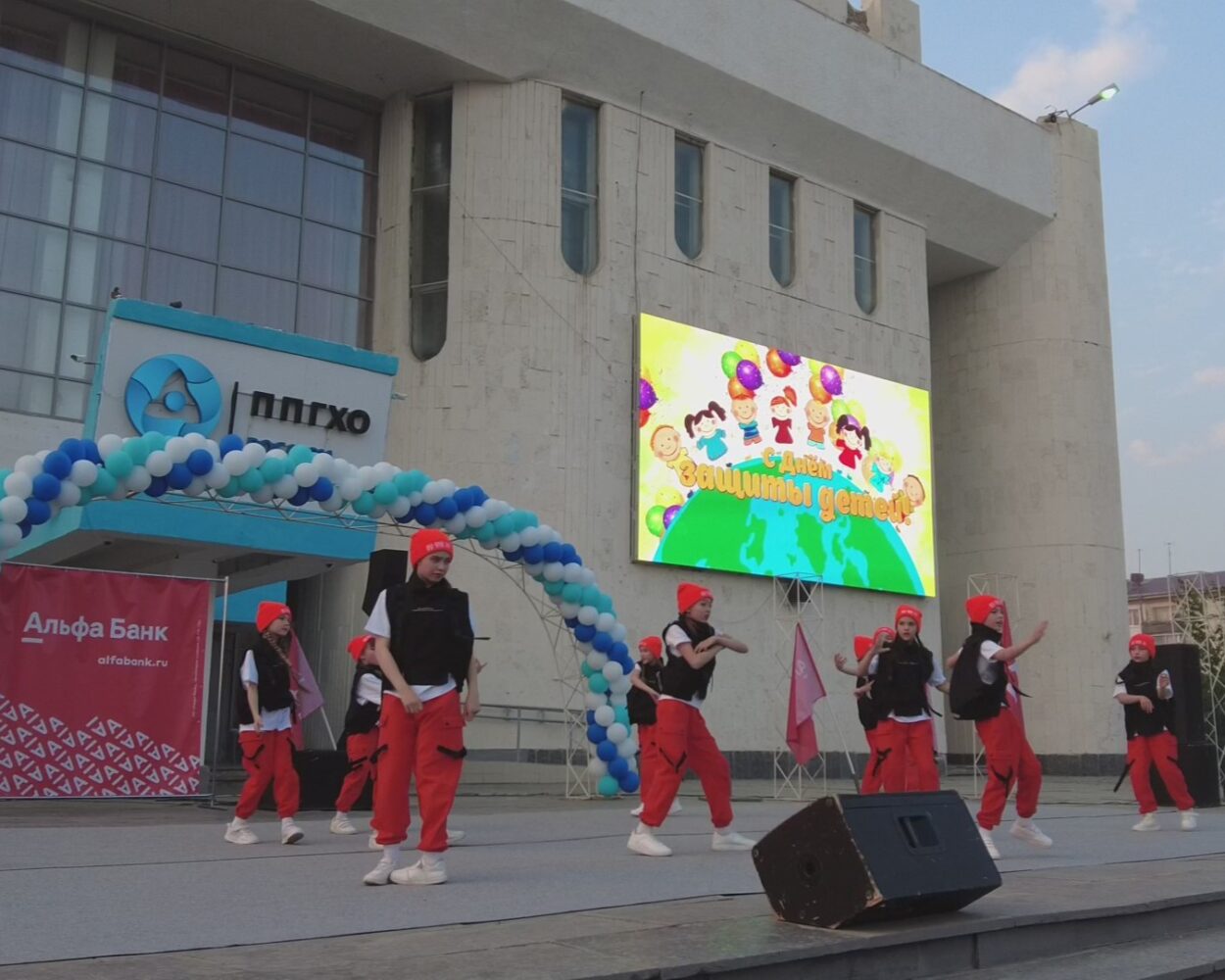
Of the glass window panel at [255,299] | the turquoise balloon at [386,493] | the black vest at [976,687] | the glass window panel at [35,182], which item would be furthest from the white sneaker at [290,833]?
the glass window panel at [35,182]

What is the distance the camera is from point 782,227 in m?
28.9

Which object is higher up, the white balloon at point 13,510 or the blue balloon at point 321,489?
the blue balloon at point 321,489

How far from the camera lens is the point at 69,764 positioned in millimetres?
13984

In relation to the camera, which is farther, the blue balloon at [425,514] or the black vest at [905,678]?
the blue balloon at [425,514]

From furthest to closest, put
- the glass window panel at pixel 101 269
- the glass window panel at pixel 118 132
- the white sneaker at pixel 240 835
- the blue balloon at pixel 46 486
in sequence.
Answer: the glass window panel at pixel 118 132
the glass window panel at pixel 101 269
the blue balloon at pixel 46 486
the white sneaker at pixel 240 835

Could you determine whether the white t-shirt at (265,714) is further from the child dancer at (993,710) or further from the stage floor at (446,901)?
the child dancer at (993,710)

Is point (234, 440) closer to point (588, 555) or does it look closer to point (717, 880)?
point (717, 880)

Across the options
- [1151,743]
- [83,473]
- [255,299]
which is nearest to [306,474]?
[83,473]

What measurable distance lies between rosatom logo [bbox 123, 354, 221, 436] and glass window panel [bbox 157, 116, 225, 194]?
267 inches

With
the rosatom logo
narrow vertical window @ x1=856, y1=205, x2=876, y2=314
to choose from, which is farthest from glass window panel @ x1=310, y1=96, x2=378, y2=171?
narrow vertical window @ x1=856, y1=205, x2=876, y2=314

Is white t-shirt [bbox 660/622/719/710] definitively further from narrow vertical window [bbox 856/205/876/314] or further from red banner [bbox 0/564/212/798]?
narrow vertical window [bbox 856/205/876/314]

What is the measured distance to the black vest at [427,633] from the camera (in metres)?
7.47

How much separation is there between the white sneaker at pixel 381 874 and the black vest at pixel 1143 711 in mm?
8191

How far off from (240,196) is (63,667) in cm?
1281
